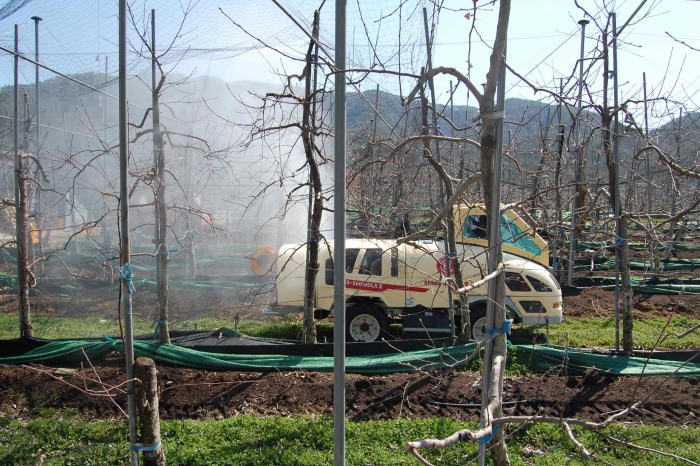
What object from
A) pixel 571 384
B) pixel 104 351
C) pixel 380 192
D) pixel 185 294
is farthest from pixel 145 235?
pixel 571 384

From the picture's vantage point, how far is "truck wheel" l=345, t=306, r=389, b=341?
34.4 ft

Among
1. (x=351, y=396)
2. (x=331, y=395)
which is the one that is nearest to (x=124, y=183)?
(x=331, y=395)

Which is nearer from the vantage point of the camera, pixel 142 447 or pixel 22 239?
pixel 142 447

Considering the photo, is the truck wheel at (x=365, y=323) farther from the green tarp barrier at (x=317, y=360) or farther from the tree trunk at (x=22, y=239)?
the tree trunk at (x=22, y=239)

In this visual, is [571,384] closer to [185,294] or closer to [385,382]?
[385,382]

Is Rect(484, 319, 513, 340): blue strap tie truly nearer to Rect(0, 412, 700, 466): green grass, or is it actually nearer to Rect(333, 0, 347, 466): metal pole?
Rect(333, 0, 347, 466): metal pole

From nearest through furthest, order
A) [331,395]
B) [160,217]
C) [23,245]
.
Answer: [331,395], [160,217], [23,245]

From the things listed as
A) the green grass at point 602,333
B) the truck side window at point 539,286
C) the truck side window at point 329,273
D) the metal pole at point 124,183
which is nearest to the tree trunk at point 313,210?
the truck side window at point 329,273

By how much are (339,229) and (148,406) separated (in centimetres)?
230

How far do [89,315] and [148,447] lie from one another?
9785mm

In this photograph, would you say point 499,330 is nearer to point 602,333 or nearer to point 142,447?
point 142,447

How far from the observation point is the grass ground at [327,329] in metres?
10.1

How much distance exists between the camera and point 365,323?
34.7 ft

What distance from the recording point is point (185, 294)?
14.9 m
